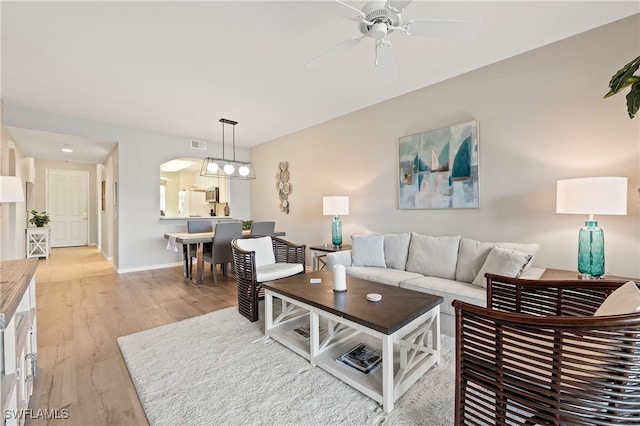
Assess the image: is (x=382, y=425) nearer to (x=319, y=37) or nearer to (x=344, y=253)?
(x=344, y=253)

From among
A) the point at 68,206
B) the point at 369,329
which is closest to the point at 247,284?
the point at 369,329

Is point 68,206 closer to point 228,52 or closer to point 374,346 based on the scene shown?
point 228,52

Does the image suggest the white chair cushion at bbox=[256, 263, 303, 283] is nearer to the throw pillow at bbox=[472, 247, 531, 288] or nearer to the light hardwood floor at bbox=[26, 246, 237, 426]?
the light hardwood floor at bbox=[26, 246, 237, 426]

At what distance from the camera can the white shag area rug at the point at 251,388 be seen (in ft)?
4.96

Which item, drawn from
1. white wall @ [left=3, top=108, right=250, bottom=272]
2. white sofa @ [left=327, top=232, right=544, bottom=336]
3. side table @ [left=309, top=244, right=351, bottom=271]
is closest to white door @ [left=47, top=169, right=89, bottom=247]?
white wall @ [left=3, top=108, right=250, bottom=272]

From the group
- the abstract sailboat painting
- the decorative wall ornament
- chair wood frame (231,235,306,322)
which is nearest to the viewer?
chair wood frame (231,235,306,322)

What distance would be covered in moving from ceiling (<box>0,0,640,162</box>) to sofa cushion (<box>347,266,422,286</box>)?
1973 millimetres

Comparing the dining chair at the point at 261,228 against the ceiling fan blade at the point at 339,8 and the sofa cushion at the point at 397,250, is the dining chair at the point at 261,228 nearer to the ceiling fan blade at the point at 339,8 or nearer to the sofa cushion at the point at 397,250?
the sofa cushion at the point at 397,250

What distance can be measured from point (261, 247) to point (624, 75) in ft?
10.4

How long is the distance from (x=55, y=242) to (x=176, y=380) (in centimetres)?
946

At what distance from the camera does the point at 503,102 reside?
114 inches

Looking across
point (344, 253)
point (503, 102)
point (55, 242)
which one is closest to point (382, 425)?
point (344, 253)

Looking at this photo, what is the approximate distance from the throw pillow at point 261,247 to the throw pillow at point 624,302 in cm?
283

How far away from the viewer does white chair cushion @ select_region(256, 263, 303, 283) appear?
9.44 feet
